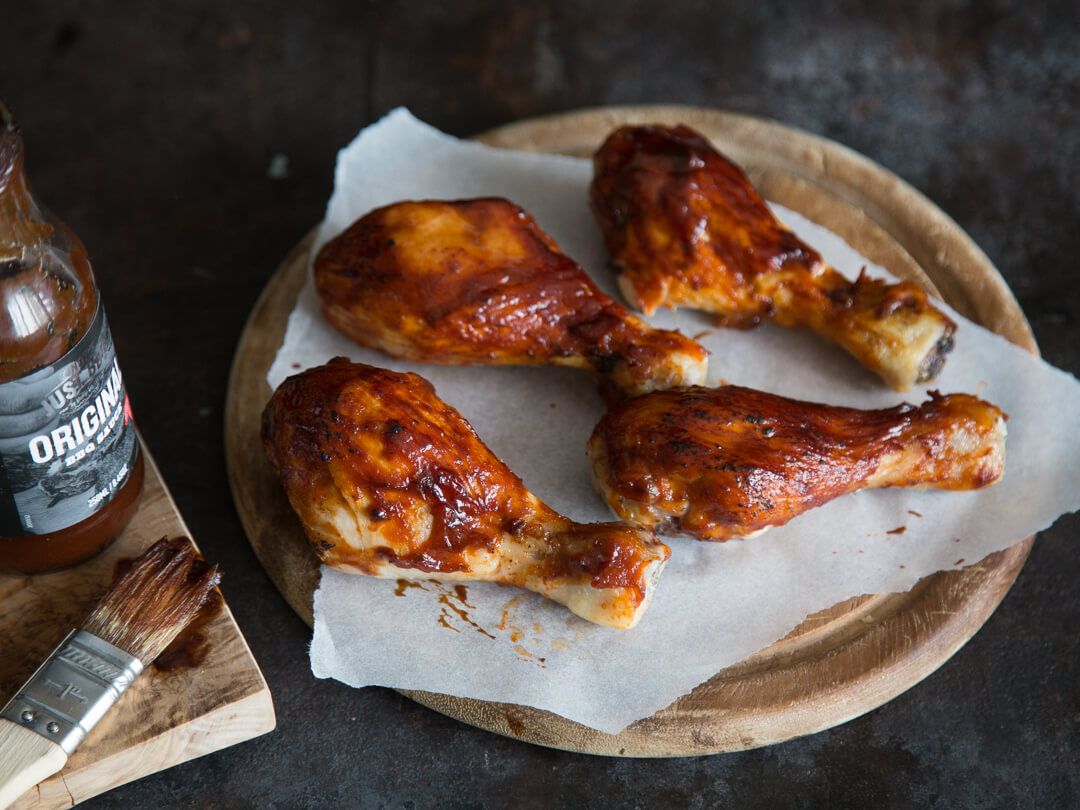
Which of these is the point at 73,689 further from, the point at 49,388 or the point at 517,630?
the point at 517,630

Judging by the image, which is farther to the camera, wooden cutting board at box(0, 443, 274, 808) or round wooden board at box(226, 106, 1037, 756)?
round wooden board at box(226, 106, 1037, 756)

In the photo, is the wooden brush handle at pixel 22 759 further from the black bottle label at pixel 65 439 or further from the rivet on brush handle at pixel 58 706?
the black bottle label at pixel 65 439

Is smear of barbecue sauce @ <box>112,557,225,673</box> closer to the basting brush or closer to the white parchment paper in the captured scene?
the basting brush

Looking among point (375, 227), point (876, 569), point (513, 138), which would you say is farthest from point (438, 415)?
point (513, 138)

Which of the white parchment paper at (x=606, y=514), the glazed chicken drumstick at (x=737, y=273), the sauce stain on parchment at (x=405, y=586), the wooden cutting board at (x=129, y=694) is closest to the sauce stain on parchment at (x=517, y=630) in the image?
the white parchment paper at (x=606, y=514)

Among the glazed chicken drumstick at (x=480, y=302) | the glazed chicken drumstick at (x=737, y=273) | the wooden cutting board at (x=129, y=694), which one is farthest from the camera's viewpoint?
the glazed chicken drumstick at (x=737, y=273)

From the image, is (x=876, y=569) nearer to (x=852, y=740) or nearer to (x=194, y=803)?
(x=852, y=740)

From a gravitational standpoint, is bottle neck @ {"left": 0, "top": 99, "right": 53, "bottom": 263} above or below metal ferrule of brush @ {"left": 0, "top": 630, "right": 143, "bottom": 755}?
above

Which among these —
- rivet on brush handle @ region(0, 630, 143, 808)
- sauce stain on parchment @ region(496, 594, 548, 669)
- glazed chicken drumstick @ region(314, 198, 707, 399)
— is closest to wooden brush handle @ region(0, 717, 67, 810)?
rivet on brush handle @ region(0, 630, 143, 808)

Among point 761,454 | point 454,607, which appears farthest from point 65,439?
point 761,454
